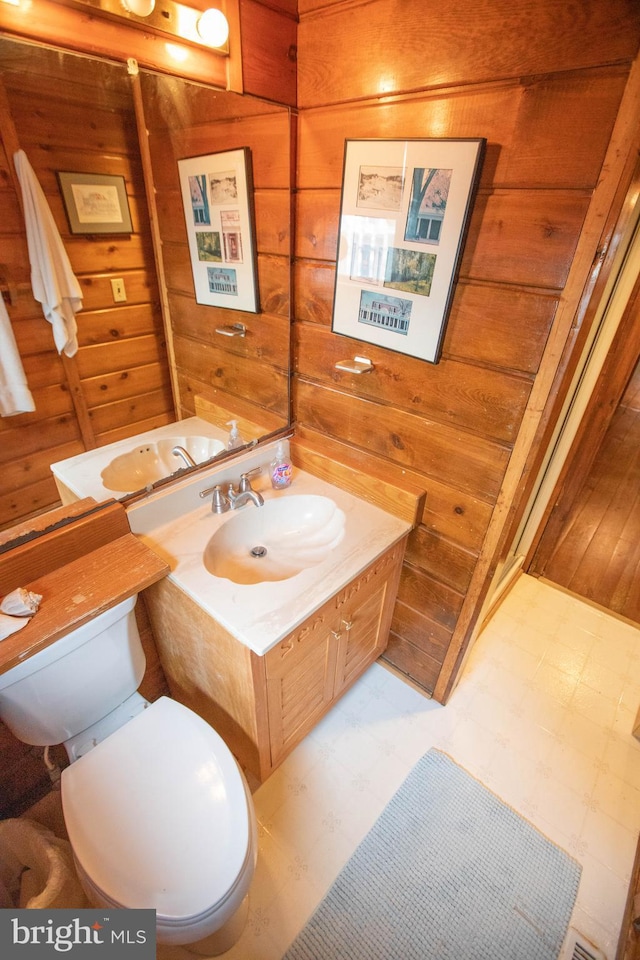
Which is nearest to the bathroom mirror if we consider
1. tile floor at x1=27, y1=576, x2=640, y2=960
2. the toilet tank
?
the toilet tank

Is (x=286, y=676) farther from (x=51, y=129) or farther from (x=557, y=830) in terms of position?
(x=51, y=129)

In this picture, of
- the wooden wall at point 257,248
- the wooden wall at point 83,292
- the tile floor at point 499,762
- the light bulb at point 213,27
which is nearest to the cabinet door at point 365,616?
Answer: the tile floor at point 499,762

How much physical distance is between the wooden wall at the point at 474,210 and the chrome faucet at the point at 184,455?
465mm

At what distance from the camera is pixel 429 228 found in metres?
0.99

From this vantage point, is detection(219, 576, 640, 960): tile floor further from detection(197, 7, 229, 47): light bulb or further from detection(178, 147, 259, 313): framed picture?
detection(197, 7, 229, 47): light bulb

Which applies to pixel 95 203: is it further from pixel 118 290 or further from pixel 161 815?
pixel 161 815

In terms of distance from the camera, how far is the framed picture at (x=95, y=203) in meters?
0.87

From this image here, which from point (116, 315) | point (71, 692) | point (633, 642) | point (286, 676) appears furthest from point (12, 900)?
point (633, 642)

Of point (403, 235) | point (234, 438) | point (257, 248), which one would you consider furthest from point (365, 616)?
point (257, 248)

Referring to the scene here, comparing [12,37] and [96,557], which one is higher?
[12,37]

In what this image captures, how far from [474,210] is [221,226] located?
72 cm

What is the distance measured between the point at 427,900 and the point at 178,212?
2027 mm

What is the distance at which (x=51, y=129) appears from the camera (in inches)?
32.4

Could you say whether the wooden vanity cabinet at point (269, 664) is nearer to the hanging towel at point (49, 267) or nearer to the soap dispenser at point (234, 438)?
the soap dispenser at point (234, 438)
